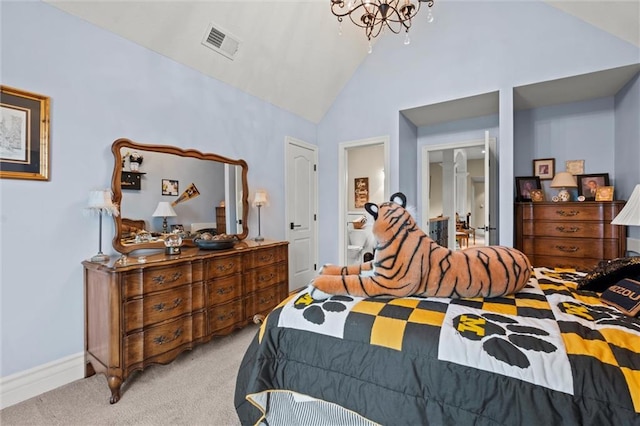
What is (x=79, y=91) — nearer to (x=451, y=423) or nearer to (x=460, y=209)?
(x=451, y=423)

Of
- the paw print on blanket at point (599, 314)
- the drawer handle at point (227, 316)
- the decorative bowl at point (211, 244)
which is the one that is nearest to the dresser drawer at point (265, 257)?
the decorative bowl at point (211, 244)

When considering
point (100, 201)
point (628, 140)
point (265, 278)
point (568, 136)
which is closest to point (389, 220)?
point (265, 278)

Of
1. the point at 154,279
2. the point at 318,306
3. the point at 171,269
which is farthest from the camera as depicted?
the point at 171,269

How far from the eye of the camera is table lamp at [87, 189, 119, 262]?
211 centimetres

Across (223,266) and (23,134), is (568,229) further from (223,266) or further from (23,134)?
(23,134)

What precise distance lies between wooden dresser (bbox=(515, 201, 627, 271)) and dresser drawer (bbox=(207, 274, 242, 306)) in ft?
9.96

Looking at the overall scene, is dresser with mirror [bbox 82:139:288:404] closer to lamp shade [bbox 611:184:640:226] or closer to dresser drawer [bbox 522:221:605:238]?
dresser drawer [bbox 522:221:605:238]

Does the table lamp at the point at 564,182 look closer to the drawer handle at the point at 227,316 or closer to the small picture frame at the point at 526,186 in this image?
the small picture frame at the point at 526,186

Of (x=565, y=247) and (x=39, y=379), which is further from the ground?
(x=565, y=247)

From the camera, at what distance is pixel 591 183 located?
333 cm

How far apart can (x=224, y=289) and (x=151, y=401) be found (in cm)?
92

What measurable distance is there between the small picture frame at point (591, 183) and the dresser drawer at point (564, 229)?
50 cm

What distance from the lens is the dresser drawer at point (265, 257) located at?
2.88 meters

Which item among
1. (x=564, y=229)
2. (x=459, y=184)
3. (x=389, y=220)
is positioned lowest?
(x=564, y=229)
